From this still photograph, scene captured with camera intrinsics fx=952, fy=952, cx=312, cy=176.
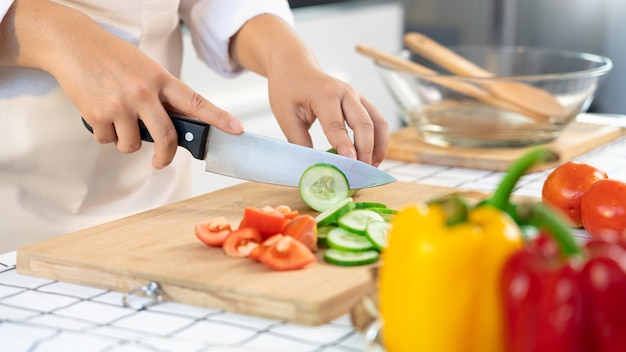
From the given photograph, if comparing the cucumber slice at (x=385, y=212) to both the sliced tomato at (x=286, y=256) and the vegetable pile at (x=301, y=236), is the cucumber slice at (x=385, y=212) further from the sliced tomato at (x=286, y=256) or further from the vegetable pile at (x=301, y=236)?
the sliced tomato at (x=286, y=256)

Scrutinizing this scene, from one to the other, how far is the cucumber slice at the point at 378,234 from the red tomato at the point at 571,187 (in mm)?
339

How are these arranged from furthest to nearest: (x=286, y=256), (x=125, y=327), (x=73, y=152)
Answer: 1. (x=73, y=152)
2. (x=286, y=256)
3. (x=125, y=327)

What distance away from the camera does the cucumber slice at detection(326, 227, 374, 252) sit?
3.80ft

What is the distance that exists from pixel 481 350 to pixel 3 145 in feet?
3.66

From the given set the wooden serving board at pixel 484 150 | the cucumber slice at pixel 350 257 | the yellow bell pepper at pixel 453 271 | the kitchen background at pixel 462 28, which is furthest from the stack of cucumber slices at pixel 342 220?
the kitchen background at pixel 462 28

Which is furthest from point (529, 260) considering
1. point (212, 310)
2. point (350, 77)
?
point (350, 77)

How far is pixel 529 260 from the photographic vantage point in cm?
69

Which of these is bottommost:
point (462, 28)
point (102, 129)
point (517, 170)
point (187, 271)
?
point (462, 28)

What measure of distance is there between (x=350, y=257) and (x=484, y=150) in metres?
0.82

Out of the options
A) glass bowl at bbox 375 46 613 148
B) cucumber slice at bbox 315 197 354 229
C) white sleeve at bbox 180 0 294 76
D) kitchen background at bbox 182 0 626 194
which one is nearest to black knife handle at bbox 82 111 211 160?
→ cucumber slice at bbox 315 197 354 229

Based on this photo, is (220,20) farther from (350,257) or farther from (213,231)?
(350,257)

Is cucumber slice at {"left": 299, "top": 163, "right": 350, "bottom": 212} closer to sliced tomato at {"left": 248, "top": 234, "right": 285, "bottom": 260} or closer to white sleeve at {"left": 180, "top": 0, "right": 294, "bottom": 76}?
sliced tomato at {"left": 248, "top": 234, "right": 285, "bottom": 260}

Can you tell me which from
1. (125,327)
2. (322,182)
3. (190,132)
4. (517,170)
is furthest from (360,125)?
(517,170)

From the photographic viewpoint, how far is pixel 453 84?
6.42 feet
